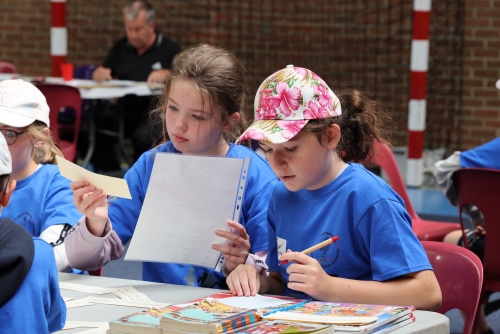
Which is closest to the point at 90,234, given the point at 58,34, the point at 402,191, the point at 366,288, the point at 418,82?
the point at 366,288

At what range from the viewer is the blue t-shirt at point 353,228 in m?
1.73

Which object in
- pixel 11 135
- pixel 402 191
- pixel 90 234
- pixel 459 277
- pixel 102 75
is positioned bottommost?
pixel 402 191

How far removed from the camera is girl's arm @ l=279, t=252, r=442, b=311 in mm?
1643

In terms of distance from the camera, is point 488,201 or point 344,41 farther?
point 344,41

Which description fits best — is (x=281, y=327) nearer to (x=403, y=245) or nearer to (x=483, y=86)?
(x=403, y=245)

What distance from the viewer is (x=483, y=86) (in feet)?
21.8

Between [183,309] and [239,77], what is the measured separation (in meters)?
0.90

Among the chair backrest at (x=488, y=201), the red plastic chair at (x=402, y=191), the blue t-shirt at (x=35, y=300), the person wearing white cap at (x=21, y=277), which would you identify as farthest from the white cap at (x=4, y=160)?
the red plastic chair at (x=402, y=191)

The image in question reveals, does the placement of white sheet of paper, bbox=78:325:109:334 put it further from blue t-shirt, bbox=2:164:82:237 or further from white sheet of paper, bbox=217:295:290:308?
blue t-shirt, bbox=2:164:82:237

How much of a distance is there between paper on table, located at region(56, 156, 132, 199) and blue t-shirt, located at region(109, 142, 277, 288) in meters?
0.35

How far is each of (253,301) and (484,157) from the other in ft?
5.85

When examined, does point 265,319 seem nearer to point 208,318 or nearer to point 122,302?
point 208,318

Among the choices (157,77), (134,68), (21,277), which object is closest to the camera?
(21,277)

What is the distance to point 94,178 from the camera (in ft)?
5.92
